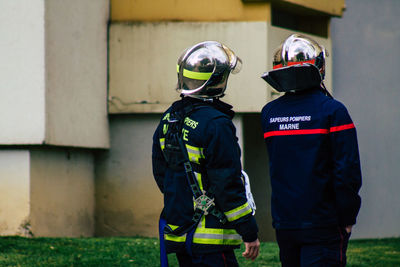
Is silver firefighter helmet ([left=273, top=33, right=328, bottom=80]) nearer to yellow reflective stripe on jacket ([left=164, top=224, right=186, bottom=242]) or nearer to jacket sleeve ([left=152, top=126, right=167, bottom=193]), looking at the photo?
jacket sleeve ([left=152, top=126, right=167, bottom=193])

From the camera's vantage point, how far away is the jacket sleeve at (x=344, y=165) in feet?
13.6

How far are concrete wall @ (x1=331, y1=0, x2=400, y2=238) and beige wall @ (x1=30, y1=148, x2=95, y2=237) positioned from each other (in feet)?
19.4

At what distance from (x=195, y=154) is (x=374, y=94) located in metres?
11.8

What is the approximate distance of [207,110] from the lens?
161 inches

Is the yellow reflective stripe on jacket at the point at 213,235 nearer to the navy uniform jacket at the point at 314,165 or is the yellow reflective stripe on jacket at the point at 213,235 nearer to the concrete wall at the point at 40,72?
the navy uniform jacket at the point at 314,165

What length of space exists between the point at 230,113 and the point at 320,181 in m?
0.67

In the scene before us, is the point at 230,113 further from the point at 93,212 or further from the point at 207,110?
the point at 93,212

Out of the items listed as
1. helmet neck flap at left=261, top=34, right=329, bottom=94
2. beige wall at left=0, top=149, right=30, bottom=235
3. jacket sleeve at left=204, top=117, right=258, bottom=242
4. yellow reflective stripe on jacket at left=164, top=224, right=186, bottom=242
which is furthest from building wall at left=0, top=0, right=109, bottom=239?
jacket sleeve at left=204, top=117, right=258, bottom=242

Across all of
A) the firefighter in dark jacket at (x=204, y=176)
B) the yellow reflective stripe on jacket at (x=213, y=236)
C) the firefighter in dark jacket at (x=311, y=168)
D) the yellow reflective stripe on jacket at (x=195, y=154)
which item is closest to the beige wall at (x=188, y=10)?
the firefighter in dark jacket at (x=311, y=168)

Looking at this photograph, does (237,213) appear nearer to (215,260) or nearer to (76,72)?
(215,260)

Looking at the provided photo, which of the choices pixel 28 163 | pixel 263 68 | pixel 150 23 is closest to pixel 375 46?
pixel 263 68

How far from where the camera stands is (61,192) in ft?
36.8

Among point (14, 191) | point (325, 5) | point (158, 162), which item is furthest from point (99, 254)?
point (325, 5)

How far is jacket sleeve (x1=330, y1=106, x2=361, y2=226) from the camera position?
4.15 meters
